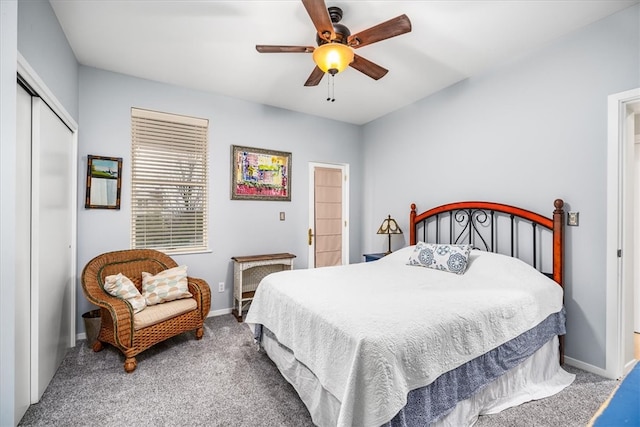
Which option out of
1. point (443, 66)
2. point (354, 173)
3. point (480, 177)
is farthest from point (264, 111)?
point (480, 177)

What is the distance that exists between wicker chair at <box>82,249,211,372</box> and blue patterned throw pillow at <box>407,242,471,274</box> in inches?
84.5

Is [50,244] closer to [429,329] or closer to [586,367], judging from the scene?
[429,329]

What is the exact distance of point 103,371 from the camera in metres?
2.29

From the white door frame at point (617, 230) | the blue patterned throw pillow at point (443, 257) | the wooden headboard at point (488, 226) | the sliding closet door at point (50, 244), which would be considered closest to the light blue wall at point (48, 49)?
the sliding closet door at point (50, 244)

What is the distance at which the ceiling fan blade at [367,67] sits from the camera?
7.25 feet

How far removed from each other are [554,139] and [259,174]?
3.18m

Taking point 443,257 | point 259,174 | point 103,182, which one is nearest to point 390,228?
point 443,257

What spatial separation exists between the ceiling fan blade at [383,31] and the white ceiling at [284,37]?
0.27 metres

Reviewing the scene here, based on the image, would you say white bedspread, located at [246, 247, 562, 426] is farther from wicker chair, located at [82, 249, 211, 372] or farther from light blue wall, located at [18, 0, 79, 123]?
light blue wall, located at [18, 0, 79, 123]

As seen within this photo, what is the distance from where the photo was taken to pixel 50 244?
7.20 feet

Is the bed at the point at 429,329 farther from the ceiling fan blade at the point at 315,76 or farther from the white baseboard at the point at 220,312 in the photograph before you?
the ceiling fan blade at the point at 315,76

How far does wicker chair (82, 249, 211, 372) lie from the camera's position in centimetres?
226

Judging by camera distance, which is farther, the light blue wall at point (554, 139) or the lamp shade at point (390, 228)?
the lamp shade at point (390, 228)

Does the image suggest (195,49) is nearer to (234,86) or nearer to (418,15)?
(234,86)
